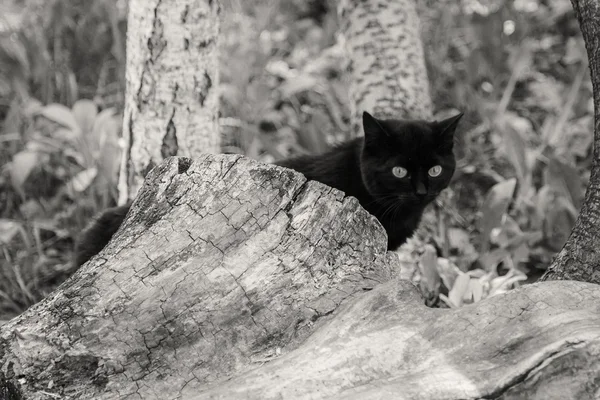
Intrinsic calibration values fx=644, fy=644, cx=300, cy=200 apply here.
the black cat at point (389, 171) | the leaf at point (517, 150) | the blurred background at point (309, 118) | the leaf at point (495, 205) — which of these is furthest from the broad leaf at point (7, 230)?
the leaf at point (517, 150)

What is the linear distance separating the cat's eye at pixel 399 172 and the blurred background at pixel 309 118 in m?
0.52

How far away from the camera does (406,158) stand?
2617 mm

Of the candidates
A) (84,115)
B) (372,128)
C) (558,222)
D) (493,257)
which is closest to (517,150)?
(558,222)

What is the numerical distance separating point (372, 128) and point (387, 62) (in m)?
0.99

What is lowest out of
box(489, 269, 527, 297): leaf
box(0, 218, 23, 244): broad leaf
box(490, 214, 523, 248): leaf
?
box(489, 269, 527, 297): leaf

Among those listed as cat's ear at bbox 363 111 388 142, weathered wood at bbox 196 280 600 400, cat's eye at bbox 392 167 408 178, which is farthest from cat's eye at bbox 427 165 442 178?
weathered wood at bbox 196 280 600 400

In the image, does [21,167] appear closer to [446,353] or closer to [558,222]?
[446,353]

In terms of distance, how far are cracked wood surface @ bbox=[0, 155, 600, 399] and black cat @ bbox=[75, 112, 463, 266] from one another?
66 cm

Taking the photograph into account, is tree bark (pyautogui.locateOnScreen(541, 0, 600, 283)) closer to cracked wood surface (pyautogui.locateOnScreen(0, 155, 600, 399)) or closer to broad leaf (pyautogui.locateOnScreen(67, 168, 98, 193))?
cracked wood surface (pyautogui.locateOnScreen(0, 155, 600, 399))

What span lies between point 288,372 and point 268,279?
0.29 meters

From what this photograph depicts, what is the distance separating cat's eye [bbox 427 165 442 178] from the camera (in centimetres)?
267

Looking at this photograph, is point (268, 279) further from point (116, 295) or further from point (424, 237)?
point (424, 237)

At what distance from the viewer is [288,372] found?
164 cm

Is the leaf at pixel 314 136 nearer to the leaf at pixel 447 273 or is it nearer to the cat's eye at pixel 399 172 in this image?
the leaf at pixel 447 273
